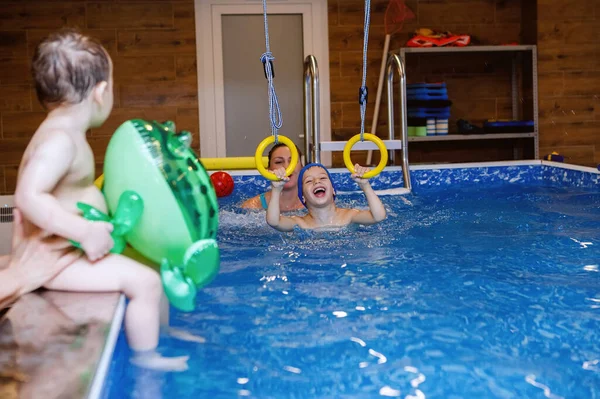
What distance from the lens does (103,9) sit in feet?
23.6

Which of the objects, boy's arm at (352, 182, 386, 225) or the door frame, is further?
the door frame

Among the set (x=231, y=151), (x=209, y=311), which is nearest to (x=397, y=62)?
(x=231, y=151)

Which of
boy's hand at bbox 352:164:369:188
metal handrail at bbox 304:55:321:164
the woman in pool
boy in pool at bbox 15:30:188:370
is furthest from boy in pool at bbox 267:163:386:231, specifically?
boy in pool at bbox 15:30:188:370

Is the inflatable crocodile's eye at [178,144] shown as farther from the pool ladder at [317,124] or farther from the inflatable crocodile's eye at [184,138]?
the pool ladder at [317,124]

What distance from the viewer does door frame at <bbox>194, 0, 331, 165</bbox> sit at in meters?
7.36

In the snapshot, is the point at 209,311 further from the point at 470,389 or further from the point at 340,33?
the point at 340,33

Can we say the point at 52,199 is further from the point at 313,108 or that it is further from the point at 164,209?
the point at 313,108

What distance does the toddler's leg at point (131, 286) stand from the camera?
1855mm

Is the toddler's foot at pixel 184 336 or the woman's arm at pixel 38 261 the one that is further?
the toddler's foot at pixel 184 336

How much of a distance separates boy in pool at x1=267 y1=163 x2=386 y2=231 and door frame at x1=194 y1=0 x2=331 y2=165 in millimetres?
3628

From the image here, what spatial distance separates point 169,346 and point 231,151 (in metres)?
5.63

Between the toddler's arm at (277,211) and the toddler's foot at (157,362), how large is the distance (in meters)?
1.83

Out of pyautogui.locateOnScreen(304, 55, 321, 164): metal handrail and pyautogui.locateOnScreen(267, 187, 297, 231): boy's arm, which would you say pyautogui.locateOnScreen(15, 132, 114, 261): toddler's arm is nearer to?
pyautogui.locateOnScreen(267, 187, 297, 231): boy's arm

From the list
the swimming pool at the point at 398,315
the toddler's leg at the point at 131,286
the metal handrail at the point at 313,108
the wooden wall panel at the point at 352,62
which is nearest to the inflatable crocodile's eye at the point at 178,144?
the toddler's leg at the point at 131,286
